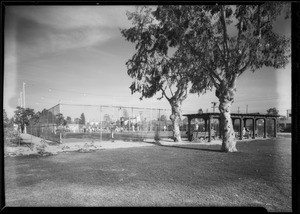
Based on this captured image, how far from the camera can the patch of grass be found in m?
6.02

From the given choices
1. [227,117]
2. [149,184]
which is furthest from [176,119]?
[149,184]

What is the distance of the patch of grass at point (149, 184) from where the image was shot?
19.7 feet

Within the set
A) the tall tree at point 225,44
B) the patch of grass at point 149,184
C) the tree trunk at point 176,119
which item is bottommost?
the patch of grass at point 149,184

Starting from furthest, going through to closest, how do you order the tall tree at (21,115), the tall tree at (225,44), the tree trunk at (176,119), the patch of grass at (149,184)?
the tall tree at (21,115) → the tree trunk at (176,119) → the tall tree at (225,44) → the patch of grass at (149,184)

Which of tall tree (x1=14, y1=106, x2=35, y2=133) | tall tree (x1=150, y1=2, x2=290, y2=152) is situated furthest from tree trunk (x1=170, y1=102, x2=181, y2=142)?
tall tree (x1=14, y1=106, x2=35, y2=133)

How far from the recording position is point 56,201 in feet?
19.7

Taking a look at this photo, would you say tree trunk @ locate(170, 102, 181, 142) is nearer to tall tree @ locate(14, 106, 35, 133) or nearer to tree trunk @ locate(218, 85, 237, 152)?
tree trunk @ locate(218, 85, 237, 152)

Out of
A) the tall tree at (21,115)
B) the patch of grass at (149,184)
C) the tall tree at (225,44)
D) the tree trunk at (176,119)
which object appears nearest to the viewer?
the patch of grass at (149,184)

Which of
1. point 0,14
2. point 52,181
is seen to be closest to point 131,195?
point 52,181

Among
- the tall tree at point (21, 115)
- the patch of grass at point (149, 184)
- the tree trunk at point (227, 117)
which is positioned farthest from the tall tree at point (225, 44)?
the tall tree at point (21, 115)

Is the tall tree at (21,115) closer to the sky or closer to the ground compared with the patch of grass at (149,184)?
closer to the sky

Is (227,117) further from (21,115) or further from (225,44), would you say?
(21,115)

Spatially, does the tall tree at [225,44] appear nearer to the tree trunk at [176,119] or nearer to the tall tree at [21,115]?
the tree trunk at [176,119]
